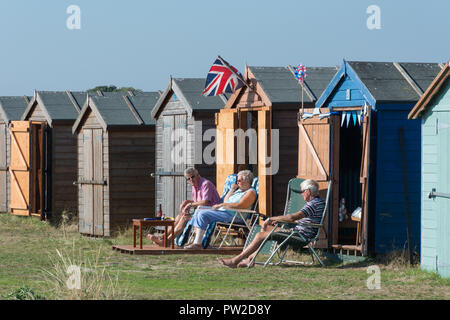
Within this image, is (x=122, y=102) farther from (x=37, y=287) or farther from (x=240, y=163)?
(x=37, y=287)

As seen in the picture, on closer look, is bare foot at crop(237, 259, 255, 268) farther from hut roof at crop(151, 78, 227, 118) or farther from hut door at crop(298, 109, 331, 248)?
hut roof at crop(151, 78, 227, 118)

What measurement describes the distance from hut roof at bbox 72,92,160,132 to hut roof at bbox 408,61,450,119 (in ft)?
Answer: 24.6

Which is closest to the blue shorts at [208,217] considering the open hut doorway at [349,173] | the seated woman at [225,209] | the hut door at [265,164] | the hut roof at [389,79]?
the seated woman at [225,209]

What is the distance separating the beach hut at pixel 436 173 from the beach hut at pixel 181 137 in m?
5.50

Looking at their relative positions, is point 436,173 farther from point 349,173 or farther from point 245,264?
point 349,173

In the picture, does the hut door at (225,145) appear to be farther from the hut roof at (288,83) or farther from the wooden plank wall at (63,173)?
the wooden plank wall at (63,173)

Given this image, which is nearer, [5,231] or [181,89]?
[181,89]

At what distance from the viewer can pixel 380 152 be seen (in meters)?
12.3

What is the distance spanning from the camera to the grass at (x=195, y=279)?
9.21 metres

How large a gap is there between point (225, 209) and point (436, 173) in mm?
3606

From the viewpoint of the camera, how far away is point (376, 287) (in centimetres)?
996

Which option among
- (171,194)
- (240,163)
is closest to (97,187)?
(171,194)

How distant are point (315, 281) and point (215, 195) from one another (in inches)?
158

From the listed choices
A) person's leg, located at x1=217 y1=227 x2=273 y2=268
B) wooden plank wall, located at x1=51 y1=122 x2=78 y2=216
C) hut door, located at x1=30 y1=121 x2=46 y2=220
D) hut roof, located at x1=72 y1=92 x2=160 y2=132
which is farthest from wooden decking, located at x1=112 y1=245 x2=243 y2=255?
hut door, located at x1=30 y1=121 x2=46 y2=220
